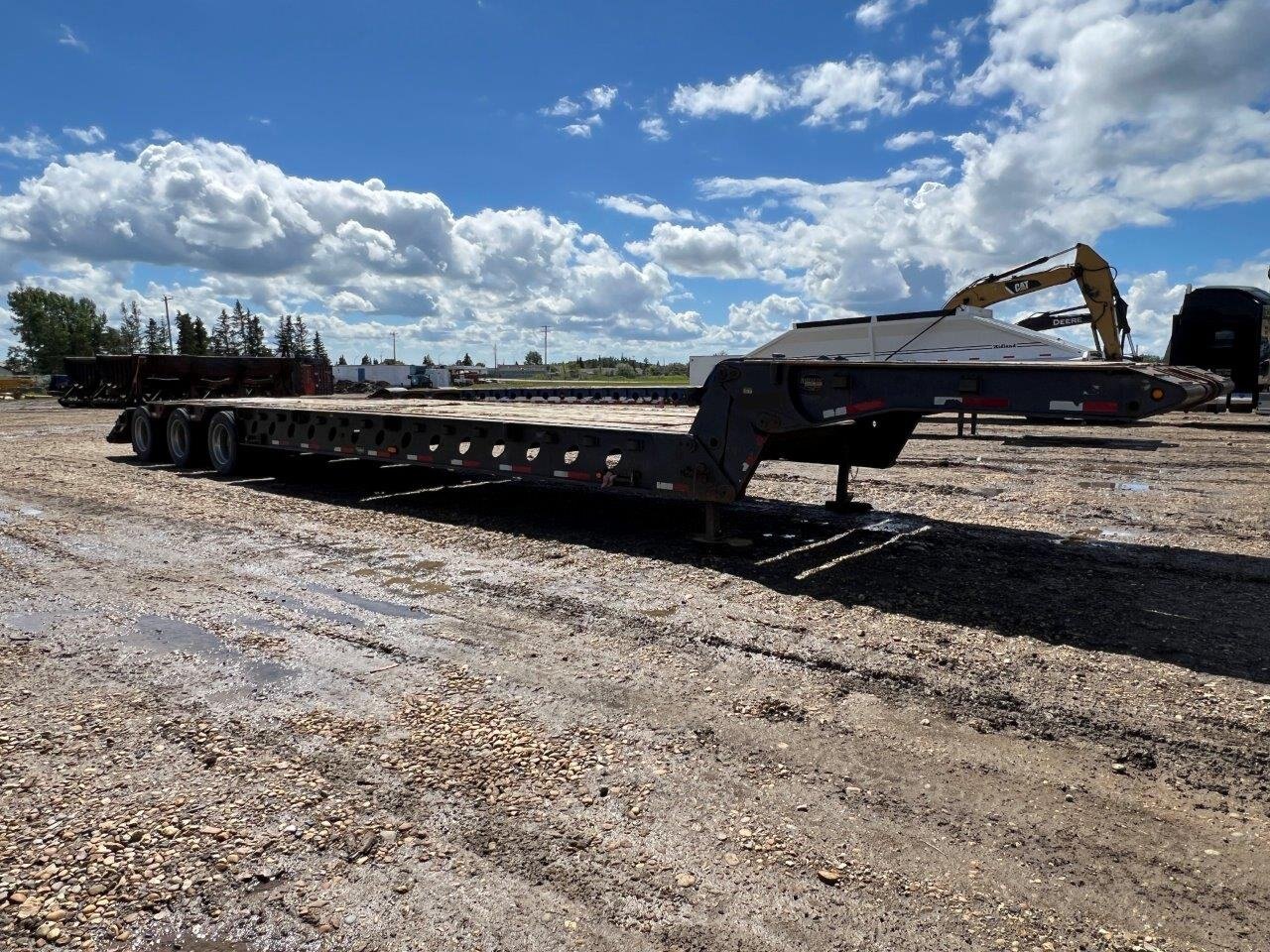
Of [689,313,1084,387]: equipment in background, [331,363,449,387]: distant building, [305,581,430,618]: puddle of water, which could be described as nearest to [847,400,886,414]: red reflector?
[305,581,430,618]: puddle of water

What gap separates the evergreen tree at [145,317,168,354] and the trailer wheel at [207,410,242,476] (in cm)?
9987

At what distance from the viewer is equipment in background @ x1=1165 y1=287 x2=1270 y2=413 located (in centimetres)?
2003

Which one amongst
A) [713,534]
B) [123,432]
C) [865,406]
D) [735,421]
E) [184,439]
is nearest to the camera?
[865,406]

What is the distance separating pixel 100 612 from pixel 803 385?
5647 mm

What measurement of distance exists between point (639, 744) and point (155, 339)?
12090 centimetres

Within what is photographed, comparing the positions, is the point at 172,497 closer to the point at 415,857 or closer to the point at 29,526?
the point at 29,526

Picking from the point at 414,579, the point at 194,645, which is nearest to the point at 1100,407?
the point at 414,579

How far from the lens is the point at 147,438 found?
48.0 ft

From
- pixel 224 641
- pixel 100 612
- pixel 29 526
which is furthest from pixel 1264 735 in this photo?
pixel 29 526

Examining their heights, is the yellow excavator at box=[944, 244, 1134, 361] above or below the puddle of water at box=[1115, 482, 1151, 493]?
above

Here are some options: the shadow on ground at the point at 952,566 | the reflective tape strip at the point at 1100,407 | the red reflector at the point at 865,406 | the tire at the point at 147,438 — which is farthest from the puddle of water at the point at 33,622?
the tire at the point at 147,438

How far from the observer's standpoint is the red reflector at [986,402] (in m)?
5.88

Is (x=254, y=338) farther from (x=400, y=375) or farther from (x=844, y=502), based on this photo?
(x=844, y=502)

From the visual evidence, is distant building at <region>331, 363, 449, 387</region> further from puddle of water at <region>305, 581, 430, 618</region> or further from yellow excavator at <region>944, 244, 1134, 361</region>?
puddle of water at <region>305, 581, 430, 618</region>
